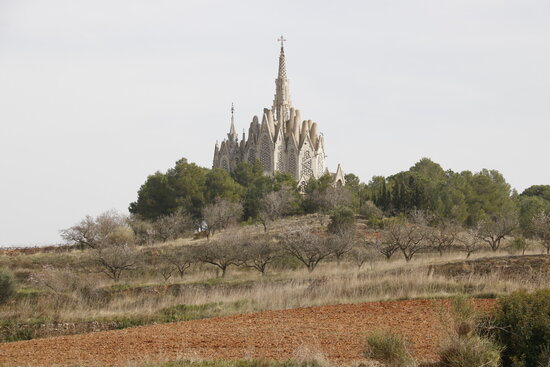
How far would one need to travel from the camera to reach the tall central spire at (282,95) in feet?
245

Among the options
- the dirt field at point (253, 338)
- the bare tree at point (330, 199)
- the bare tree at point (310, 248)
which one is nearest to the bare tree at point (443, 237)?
the bare tree at point (310, 248)

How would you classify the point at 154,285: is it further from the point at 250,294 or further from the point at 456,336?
the point at 456,336

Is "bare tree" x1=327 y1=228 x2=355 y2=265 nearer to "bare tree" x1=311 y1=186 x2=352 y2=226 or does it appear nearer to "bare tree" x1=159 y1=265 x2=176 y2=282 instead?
"bare tree" x1=159 y1=265 x2=176 y2=282

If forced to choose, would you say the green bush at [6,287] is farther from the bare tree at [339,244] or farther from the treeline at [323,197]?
the treeline at [323,197]

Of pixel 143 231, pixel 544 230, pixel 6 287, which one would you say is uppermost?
pixel 143 231

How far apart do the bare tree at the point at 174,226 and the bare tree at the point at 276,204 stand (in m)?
5.46

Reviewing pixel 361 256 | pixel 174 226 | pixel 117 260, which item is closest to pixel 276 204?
pixel 174 226

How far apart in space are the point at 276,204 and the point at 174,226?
327 inches

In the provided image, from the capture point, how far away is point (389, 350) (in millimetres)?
9930

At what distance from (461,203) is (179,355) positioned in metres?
43.5

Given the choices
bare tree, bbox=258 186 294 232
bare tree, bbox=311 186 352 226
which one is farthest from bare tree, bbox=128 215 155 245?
bare tree, bbox=311 186 352 226

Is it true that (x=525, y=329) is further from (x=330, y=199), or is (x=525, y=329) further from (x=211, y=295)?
(x=330, y=199)

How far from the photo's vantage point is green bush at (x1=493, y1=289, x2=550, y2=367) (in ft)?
31.2

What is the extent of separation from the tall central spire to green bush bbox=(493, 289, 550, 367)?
6441cm
